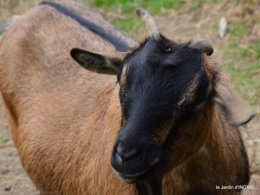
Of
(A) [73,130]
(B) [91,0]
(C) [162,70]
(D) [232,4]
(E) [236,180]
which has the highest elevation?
(C) [162,70]

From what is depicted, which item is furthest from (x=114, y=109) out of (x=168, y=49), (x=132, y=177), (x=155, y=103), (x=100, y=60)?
(x=132, y=177)

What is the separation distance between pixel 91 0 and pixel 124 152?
7.98m

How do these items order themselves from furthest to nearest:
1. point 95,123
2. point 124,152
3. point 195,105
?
point 95,123, point 195,105, point 124,152

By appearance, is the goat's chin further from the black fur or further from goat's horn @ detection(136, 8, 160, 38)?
the black fur

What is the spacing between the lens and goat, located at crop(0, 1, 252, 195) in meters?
5.05

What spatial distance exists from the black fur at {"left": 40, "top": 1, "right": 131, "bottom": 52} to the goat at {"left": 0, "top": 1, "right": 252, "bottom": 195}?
1 cm

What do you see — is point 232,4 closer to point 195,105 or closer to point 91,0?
point 91,0

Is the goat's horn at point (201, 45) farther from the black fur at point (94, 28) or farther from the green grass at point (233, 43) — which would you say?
the green grass at point (233, 43)

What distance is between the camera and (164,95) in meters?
5.06

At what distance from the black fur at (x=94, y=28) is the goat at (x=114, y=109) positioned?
0.01 meters

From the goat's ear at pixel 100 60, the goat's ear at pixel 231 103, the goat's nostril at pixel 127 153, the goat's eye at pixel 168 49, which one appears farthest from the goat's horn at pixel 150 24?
the goat's nostril at pixel 127 153

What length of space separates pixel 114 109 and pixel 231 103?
1.27 m

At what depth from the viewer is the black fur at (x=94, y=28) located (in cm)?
719

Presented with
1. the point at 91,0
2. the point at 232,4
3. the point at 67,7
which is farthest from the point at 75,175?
the point at 91,0
